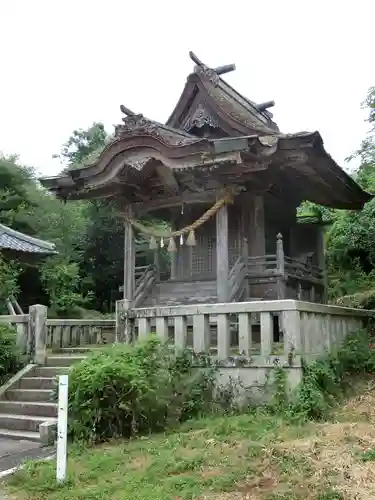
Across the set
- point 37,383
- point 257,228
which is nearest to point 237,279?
point 257,228

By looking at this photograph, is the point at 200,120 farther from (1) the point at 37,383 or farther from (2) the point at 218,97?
(1) the point at 37,383

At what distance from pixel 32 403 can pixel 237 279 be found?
577 centimetres

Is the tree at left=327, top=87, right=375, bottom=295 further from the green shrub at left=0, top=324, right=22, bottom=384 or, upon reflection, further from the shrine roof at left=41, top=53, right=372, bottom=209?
the green shrub at left=0, top=324, right=22, bottom=384

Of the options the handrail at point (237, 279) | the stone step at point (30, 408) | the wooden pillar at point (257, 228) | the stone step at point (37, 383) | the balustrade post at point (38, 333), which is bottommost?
the stone step at point (30, 408)

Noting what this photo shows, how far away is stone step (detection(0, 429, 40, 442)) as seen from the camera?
768 cm

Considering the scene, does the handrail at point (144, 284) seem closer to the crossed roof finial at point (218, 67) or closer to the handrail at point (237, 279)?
the handrail at point (237, 279)

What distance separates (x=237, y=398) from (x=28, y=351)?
4993 millimetres

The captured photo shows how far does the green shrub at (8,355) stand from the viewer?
9914 millimetres

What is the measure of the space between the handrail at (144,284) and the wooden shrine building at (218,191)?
0.03 metres

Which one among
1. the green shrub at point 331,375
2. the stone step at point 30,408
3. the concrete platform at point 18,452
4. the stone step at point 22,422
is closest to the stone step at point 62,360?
the stone step at point 30,408

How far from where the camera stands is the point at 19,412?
8820mm

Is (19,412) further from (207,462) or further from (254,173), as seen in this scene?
(254,173)

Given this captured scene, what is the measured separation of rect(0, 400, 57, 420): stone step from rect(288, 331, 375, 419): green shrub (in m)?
4.07

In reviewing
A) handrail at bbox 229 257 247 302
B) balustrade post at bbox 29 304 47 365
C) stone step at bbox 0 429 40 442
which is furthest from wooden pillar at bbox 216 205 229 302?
stone step at bbox 0 429 40 442
